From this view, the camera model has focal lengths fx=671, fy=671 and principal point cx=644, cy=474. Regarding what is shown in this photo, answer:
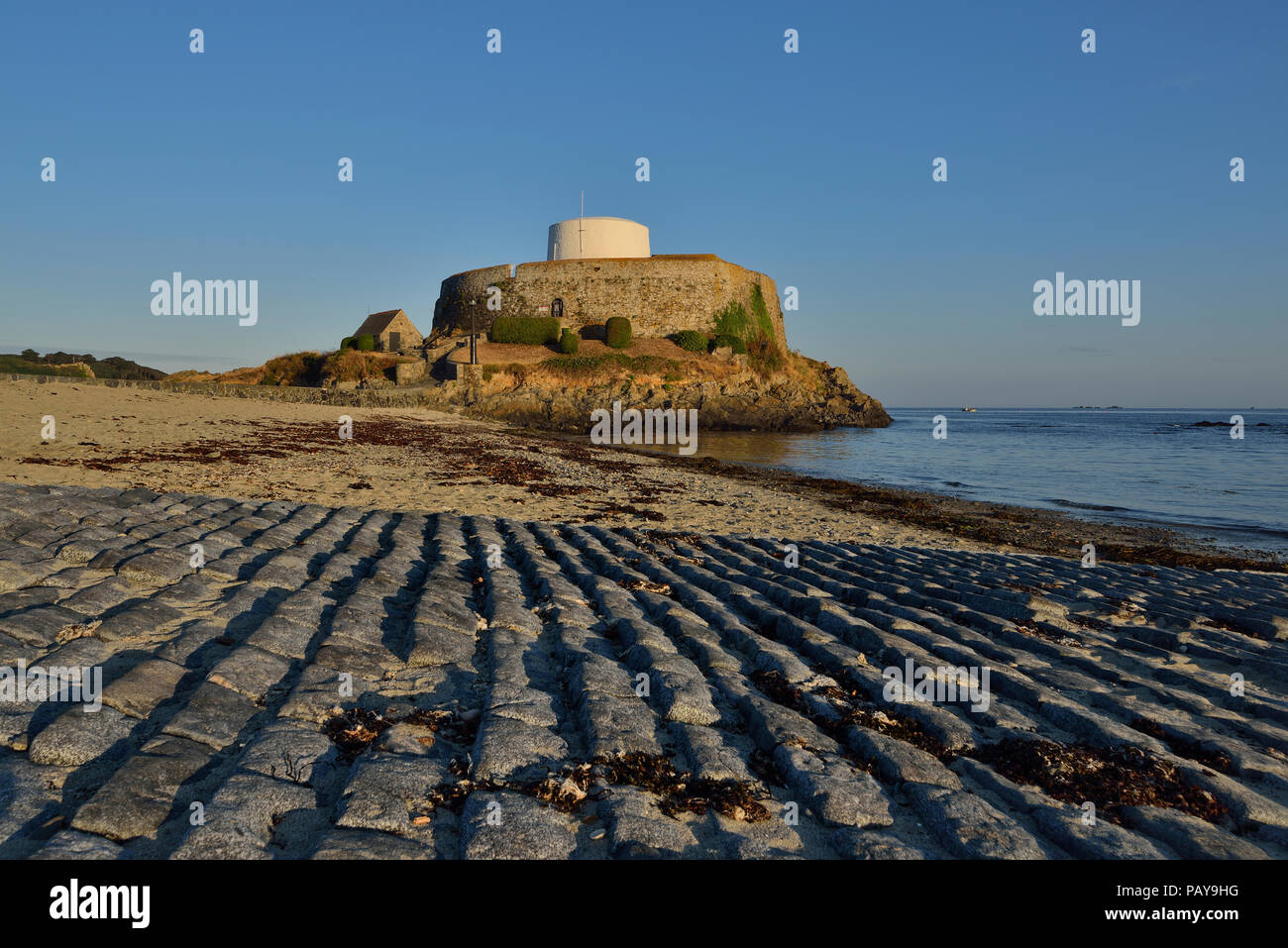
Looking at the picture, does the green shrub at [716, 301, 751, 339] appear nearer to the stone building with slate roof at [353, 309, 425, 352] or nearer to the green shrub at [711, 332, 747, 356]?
the green shrub at [711, 332, 747, 356]

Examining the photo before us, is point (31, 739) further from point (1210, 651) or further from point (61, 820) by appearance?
point (1210, 651)

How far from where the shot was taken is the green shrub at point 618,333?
51.2 m

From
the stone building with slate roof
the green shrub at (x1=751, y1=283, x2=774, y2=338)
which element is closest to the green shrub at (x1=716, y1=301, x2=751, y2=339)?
the green shrub at (x1=751, y1=283, x2=774, y2=338)

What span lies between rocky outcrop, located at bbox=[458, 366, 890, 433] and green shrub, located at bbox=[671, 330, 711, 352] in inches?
169

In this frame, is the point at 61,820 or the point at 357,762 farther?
the point at 357,762

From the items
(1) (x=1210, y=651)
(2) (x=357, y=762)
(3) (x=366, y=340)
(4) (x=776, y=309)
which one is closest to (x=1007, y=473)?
(1) (x=1210, y=651)

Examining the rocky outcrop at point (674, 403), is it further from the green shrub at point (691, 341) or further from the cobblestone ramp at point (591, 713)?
the cobblestone ramp at point (591, 713)

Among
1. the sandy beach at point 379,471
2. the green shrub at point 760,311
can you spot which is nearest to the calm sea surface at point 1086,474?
the sandy beach at point 379,471

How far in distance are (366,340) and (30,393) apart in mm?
33287

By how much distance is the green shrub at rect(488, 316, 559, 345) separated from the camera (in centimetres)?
5166

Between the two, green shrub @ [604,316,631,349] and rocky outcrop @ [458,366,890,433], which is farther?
green shrub @ [604,316,631,349]

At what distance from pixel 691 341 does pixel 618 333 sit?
5.68m

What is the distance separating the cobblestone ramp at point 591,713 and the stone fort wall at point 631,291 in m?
49.9

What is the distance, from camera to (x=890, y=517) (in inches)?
583
